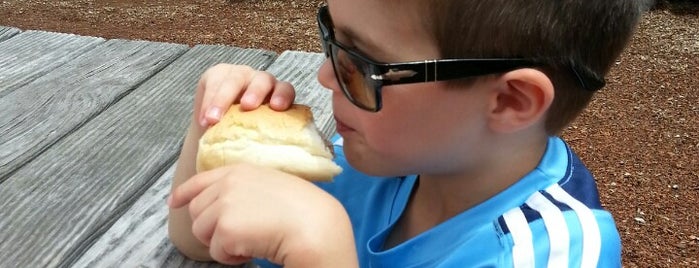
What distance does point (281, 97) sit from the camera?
156 cm

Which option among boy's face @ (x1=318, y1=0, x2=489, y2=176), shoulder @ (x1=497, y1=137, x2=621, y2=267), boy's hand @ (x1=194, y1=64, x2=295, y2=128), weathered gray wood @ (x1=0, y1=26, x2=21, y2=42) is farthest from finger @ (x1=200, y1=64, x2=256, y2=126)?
weathered gray wood @ (x1=0, y1=26, x2=21, y2=42)

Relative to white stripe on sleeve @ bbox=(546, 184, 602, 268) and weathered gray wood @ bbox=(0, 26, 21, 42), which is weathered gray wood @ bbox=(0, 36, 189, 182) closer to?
weathered gray wood @ bbox=(0, 26, 21, 42)

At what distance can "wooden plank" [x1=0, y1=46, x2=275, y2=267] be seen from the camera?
4.91ft

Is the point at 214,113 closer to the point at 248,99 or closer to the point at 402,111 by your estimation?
the point at 248,99

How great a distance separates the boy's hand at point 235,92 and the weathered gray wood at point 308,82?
0.40 metres

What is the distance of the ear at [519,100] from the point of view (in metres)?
1.33

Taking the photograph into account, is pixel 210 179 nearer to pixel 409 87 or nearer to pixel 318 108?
pixel 409 87

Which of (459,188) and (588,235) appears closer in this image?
(588,235)

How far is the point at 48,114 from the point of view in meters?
2.01

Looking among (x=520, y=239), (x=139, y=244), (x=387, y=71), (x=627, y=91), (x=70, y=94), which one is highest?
(x=387, y=71)

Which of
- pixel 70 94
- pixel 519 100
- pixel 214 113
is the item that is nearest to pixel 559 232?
pixel 519 100

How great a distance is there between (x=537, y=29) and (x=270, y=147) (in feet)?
1.67

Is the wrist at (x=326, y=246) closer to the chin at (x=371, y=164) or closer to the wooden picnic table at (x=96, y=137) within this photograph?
the chin at (x=371, y=164)

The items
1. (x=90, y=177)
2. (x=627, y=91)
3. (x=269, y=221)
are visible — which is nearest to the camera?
(x=269, y=221)
